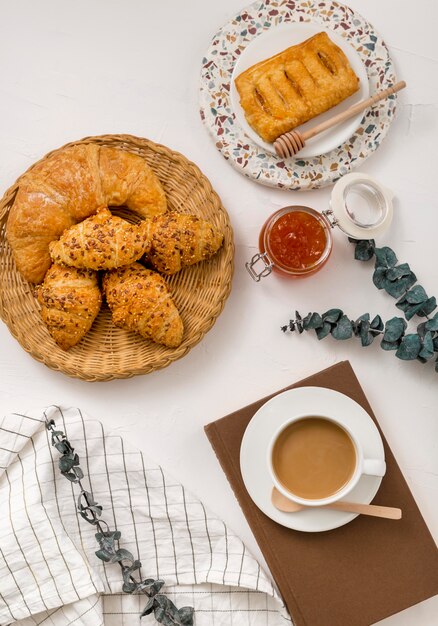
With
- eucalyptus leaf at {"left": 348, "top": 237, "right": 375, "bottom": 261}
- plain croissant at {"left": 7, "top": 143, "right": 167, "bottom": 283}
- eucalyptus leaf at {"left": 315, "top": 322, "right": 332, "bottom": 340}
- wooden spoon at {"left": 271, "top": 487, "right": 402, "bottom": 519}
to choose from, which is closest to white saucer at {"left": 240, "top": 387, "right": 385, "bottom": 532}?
wooden spoon at {"left": 271, "top": 487, "right": 402, "bottom": 519}

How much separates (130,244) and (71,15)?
0.64m

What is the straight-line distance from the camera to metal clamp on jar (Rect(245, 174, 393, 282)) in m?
1.76

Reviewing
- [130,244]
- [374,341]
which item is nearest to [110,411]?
[130,244]

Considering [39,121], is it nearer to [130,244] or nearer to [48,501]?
[130,244]

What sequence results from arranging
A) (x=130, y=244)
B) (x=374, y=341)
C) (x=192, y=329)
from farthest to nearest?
1. (x=374, y=341)
2. (x=192, y=329)
3. (x=130, y=244)

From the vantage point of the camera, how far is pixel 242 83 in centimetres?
179

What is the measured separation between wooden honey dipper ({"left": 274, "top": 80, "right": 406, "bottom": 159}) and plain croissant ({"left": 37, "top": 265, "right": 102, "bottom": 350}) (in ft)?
1.81

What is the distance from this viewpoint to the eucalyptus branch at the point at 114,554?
1708 mm

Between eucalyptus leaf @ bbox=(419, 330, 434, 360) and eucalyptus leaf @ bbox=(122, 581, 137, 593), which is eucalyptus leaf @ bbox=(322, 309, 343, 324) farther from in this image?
eucalyptus leaf @ bbox=(122, 581, 137, 593)

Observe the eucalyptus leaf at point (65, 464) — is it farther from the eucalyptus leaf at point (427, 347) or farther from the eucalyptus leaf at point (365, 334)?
the eucalyptus leaf at point (427, 347)

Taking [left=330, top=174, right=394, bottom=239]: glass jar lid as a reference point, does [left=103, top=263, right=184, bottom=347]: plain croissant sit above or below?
below

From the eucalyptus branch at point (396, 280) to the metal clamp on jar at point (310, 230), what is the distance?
Result: 59mm

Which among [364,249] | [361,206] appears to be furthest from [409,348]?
[361,206]

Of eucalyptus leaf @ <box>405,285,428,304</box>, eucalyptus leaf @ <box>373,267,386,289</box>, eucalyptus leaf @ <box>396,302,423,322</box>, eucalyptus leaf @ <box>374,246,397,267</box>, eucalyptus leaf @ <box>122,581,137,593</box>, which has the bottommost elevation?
eucalyptus leaf @ <box>122,581,137,593</box>
